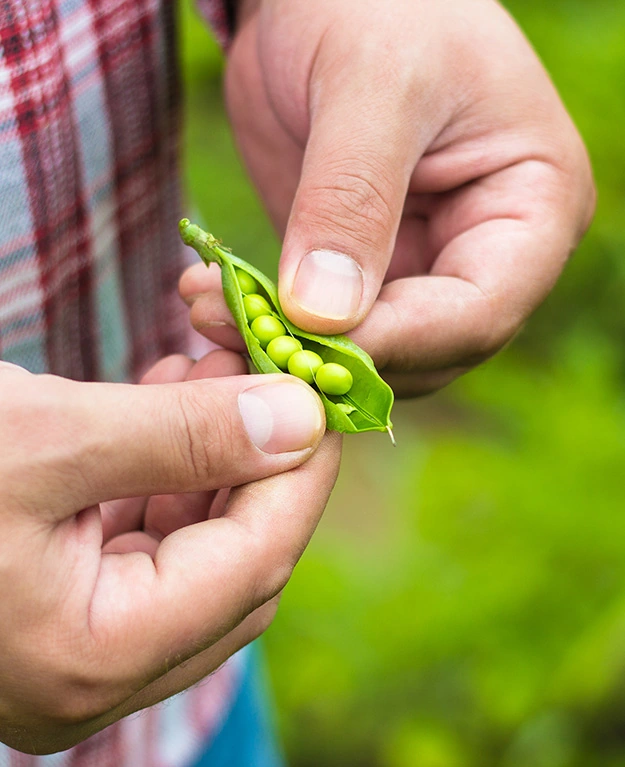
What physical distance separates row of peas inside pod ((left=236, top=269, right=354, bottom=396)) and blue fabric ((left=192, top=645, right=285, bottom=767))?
1.67 metres

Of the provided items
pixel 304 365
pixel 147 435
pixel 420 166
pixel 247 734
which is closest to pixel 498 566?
pixel 247 734

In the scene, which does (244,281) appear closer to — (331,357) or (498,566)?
(331,357)

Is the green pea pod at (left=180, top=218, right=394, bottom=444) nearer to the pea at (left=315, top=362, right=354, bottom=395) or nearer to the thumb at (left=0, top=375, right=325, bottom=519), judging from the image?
the pea at (left=315, top=362, right=354, bottom=395)

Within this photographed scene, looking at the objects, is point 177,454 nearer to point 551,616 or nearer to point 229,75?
point 229,75

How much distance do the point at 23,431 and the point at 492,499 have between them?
3.59 metres

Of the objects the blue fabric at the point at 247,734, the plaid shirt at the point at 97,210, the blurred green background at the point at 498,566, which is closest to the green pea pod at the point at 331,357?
the plaid shirt at the point at 97,210

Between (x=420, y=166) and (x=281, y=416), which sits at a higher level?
(x=420, y=166)

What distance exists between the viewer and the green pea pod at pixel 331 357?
2023 mm

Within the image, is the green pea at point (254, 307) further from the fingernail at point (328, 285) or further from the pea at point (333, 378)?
the pea at point (333, 378)

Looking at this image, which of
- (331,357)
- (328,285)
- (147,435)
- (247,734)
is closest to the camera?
(147,435)

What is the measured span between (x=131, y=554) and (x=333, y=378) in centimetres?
68

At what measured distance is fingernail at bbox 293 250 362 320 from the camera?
6.70 feet

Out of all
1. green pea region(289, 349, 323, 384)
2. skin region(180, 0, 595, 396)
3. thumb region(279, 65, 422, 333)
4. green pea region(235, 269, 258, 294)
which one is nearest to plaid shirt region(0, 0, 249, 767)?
skin region(180, 0, 595, 396)

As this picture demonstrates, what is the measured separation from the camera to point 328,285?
204cm
